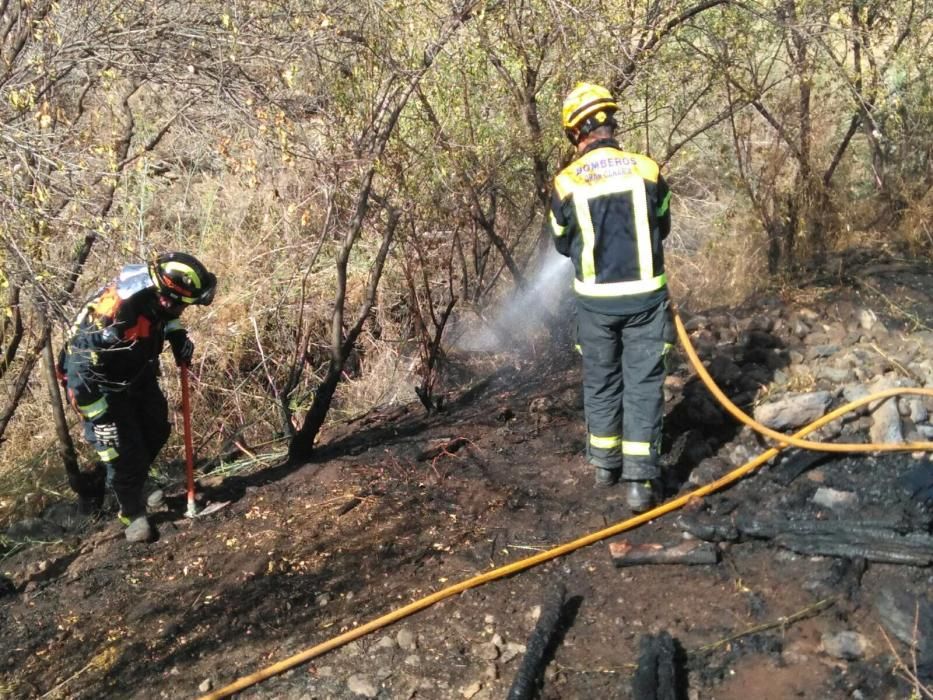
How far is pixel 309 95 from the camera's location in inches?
195

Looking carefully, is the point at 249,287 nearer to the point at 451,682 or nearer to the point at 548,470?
the point at 548,470

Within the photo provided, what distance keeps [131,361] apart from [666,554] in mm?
3011

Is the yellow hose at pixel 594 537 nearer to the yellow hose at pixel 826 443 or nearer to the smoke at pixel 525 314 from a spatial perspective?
the yellow hose at pixel 826 443

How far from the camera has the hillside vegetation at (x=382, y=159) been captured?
4.59 m

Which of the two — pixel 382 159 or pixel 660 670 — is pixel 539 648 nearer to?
pixel 660 670

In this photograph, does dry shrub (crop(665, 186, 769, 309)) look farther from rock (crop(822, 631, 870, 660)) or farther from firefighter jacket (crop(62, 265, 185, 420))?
firefighter jacket (crop(62, 265, 185, 420))

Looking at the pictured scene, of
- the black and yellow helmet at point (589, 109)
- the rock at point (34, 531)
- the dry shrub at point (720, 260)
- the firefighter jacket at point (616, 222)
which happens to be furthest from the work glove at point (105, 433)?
the dry shrub at point (720, 260)

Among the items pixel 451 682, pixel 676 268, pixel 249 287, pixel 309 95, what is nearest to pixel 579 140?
pixel 309 95

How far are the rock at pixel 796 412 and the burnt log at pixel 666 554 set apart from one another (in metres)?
1.04

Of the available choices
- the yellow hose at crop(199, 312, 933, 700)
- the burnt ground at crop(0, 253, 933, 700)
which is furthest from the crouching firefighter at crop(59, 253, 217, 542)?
the yellow hose at crop(199, 312, 933, 700)

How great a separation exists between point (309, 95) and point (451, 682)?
324cm

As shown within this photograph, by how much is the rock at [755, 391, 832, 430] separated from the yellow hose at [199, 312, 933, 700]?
0.09 meters

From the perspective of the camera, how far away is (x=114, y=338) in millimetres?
4418

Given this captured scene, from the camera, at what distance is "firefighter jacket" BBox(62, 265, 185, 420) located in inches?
176
